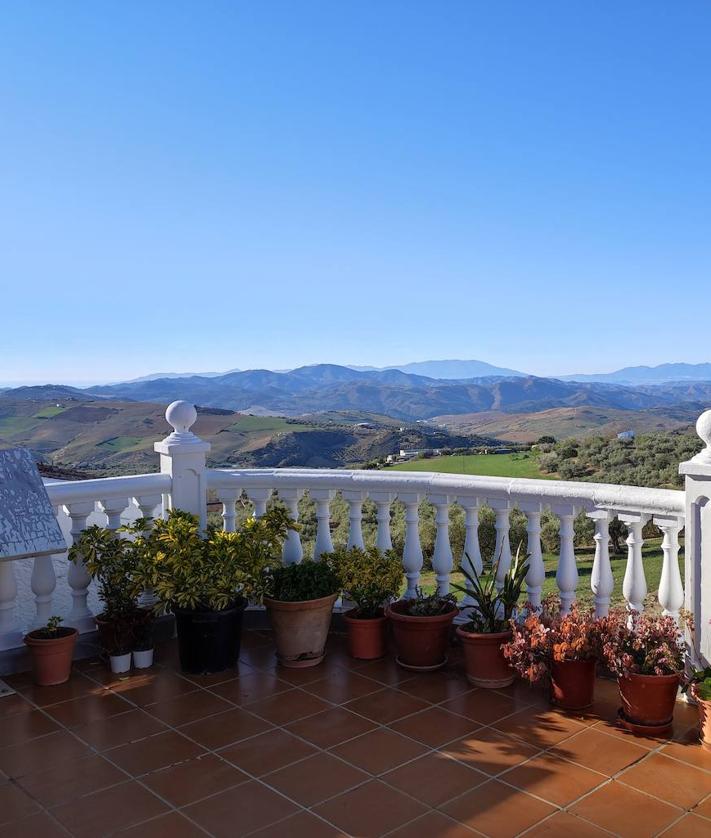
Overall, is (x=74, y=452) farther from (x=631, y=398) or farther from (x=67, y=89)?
(x=631, y=398)

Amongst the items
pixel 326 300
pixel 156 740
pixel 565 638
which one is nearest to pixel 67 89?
pixel 156 740

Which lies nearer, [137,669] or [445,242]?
[137,669]

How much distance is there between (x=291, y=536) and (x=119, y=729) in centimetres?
178

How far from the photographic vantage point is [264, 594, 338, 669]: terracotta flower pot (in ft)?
14.0

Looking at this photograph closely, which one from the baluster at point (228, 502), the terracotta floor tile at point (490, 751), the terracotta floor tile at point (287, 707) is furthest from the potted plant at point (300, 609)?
the terracotta floor tile at point (490, 751)

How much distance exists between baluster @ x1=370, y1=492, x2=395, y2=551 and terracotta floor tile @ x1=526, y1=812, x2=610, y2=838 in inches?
88.5

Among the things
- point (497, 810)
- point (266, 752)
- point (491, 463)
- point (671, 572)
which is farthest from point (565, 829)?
point (491, 463)

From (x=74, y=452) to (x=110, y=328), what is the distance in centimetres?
1108

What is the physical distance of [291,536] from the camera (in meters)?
4.98

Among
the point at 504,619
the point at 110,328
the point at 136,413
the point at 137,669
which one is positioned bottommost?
the point at 137,669

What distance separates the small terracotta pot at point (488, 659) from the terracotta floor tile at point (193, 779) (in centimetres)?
146

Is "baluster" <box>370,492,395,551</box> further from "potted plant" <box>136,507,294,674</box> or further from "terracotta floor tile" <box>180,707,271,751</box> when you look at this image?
"terracotta floor tile" <box>180,707,271,751</box>

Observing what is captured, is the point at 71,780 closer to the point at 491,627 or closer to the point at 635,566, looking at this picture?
the point at 491,627

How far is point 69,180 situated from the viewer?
9.69 m
